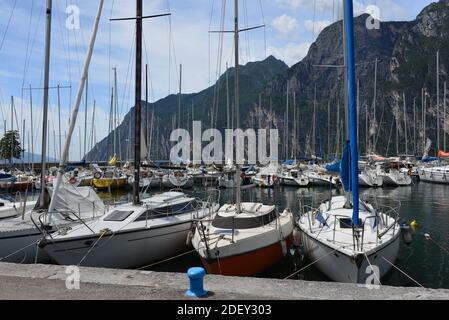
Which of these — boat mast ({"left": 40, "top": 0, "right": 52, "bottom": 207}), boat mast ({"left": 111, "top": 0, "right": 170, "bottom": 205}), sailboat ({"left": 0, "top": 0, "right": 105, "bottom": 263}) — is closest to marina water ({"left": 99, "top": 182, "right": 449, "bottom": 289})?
sailboat ({"left": 0, "top": 0, "right": 105, "bottom": 263})

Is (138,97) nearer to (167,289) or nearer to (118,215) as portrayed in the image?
(118,215)

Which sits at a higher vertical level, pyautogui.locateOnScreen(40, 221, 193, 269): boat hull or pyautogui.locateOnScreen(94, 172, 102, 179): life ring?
pyautogui.locateOnScreen(94, 172, 102, 179): life ring

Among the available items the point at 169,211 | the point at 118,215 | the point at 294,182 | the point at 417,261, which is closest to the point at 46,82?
the point at 118,215

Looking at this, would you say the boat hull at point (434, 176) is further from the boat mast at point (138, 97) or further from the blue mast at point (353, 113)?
the boat mast at point (138, 97)

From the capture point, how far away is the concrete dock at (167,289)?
6809 millimetres

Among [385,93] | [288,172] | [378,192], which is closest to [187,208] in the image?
[378,192]

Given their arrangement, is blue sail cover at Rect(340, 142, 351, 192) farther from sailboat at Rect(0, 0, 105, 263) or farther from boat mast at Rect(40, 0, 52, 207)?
boat mast at Rect(40, 0, 52, 207)

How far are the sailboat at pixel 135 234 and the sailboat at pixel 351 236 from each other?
16.5 feet

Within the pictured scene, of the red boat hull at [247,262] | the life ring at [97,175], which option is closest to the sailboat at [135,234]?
the red boat hull at [247,262]

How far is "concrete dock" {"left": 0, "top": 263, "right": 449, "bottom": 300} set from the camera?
22.3 ft

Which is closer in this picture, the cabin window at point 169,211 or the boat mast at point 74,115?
the boat mast at point 74,115

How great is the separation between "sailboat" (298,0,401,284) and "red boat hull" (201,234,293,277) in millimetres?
1245

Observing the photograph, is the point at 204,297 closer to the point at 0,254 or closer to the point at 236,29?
the point at 0,254

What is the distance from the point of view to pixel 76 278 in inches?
308
